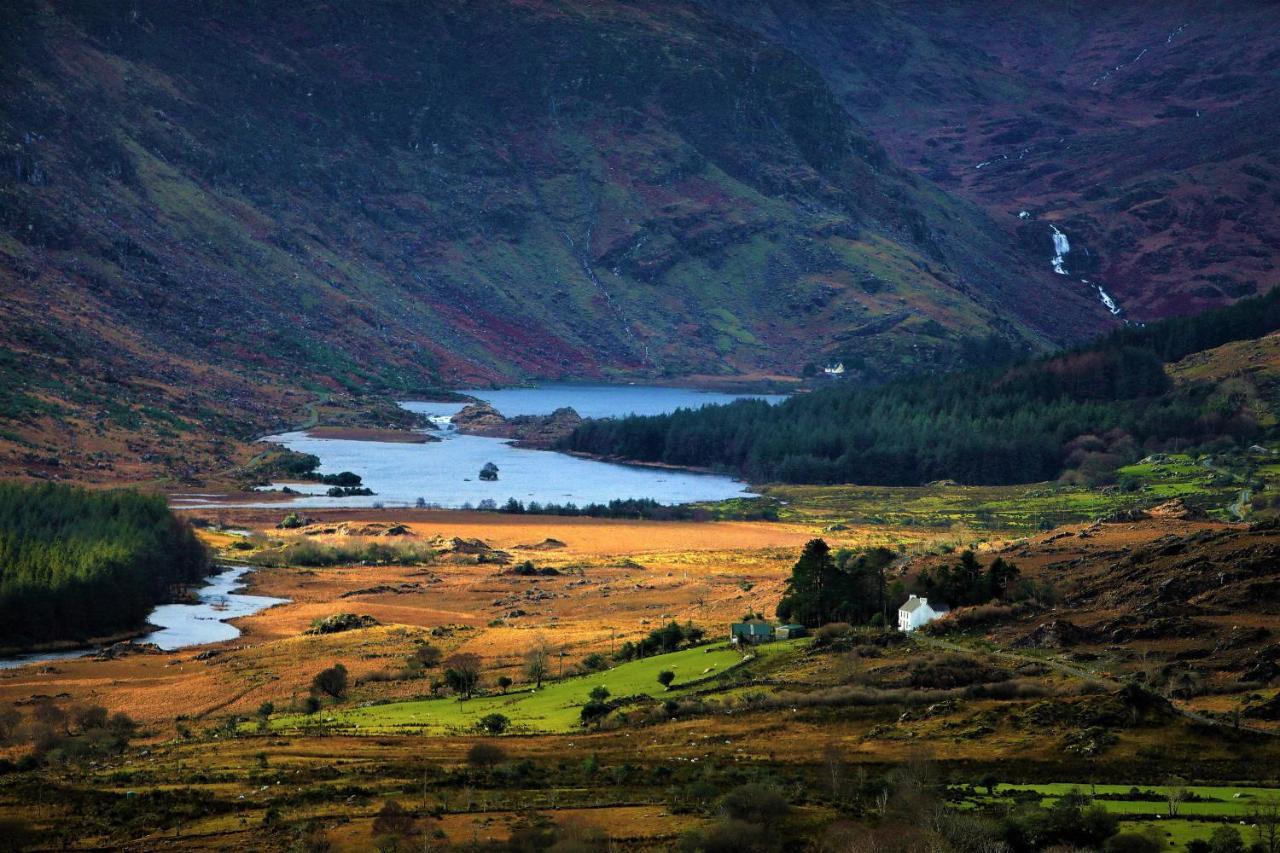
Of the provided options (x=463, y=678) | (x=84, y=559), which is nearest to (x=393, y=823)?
(x=463, y=678)

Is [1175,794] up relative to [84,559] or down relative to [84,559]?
down

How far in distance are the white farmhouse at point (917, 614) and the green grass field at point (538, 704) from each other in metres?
5.38

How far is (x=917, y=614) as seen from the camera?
73812 millimetres

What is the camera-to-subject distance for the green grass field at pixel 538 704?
63875 mm

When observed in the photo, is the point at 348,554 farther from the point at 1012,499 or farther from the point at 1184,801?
the point at 1184,801

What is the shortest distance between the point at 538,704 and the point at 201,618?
38.9 m

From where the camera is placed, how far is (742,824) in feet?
145

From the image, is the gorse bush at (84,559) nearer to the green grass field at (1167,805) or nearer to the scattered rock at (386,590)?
the scattered rock at (386,590)

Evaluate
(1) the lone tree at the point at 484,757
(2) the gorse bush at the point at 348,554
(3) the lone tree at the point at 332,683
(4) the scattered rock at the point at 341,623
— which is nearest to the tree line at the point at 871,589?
(3) the lone tree at the point at 332,683

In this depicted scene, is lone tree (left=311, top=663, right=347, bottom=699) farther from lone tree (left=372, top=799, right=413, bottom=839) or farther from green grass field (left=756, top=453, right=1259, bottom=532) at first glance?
green grass field (left=756, top=453, right=1259, bottom=532)

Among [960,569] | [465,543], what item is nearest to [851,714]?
[960,569]

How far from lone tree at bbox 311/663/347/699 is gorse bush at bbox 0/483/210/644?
2331cm

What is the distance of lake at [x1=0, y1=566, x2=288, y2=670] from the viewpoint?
8712 centimetres

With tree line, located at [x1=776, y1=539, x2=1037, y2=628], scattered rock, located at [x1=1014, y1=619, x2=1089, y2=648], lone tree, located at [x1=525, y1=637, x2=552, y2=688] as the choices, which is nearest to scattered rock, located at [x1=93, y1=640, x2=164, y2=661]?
lone tree, located at [x1=525, y1=637, x2=552, y2=688]
